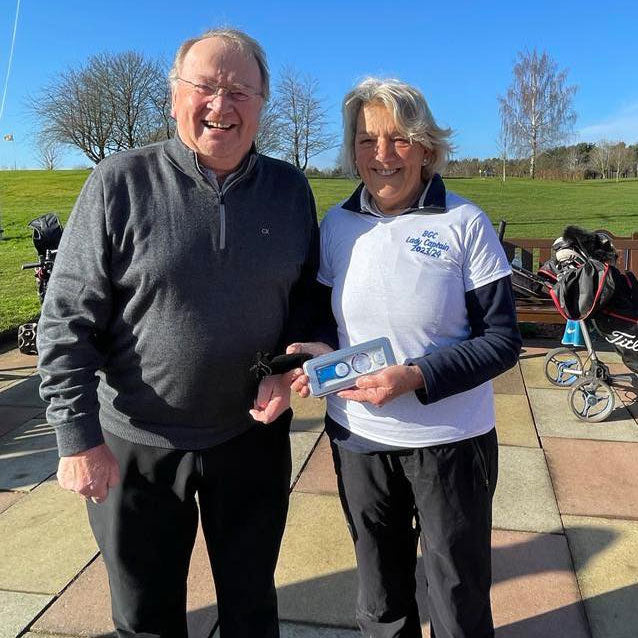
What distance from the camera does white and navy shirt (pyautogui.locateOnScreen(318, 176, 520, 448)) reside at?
1691 mm

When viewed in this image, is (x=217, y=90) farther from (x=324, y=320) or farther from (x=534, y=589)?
(x=534, y=589)

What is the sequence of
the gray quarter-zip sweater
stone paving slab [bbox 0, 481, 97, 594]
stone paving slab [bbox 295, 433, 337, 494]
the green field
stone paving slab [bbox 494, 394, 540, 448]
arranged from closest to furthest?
the gray quarter-zip sweater < stone paving slab [bbox 0, 481, 97, 594] < stone paving slab [bbox 295, 433, 337, 494] < stone paving slab [bbox 494, 394, 540, 448] < the green field

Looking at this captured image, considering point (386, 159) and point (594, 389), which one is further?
point (594, 389)

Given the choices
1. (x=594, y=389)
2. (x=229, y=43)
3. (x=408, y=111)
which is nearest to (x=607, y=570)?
(x=594, y=389)

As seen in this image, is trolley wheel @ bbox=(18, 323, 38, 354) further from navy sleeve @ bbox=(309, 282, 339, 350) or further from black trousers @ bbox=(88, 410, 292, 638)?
navy sleeve @ bbox=(309, 282, 339, 350)

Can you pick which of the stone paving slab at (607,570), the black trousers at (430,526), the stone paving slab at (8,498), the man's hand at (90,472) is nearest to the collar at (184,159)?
the man's hand at (90,472)

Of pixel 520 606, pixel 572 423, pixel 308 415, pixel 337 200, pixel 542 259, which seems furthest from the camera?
pixel 337 200

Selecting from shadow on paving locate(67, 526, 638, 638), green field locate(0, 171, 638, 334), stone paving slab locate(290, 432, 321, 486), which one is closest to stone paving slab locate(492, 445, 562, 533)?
shadow on paving locate(67, 526, 638, 638)

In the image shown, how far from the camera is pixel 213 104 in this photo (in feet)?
5.45

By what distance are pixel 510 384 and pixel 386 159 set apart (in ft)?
13.6

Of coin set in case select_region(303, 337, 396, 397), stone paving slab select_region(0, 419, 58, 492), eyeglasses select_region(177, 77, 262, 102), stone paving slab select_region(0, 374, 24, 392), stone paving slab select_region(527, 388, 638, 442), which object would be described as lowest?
stone paving slab select_region(527, 388, 638, 442)

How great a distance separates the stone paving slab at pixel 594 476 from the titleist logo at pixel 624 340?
0.70 m

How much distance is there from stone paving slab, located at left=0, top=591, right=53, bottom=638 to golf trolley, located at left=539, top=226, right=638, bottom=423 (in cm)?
365

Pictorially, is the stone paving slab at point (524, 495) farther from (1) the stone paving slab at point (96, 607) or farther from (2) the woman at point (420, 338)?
(1) the stone paving slab at point (96, 607)
